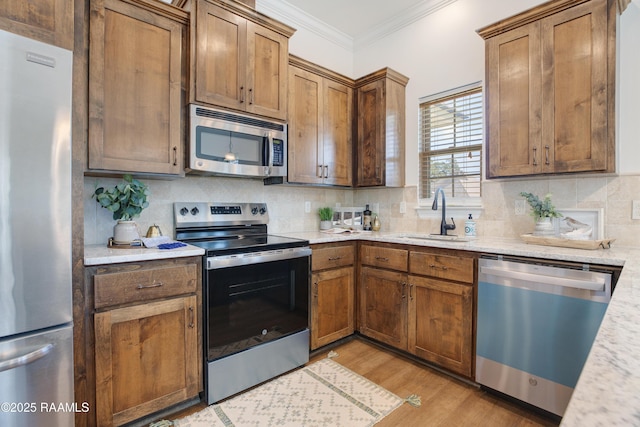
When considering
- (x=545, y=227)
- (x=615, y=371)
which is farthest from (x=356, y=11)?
(x=615, y=371)

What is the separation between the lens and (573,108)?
6.51 feet

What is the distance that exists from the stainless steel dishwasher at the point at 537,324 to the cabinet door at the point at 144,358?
1821 mm

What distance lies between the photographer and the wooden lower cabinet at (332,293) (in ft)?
8.29

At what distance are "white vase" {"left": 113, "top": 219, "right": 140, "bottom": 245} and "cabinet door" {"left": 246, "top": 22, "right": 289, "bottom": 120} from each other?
3.78ft

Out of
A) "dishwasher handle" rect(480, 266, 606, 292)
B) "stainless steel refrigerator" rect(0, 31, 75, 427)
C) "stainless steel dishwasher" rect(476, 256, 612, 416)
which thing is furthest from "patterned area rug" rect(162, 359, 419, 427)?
"dishwasher handle" rect(480, 266, 606, 292)

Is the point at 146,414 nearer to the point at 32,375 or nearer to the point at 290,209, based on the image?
the point at 32,375

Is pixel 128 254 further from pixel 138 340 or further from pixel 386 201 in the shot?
pixel 386 201

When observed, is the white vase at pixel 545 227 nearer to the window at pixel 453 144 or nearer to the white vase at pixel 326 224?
the window at pixel 453 144

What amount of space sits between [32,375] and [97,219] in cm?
105

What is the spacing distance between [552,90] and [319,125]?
69.6 inches

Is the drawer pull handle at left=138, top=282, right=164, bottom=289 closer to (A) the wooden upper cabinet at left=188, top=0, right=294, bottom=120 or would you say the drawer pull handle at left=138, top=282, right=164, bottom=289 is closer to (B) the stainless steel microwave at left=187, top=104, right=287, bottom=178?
(B) the stainless steel microwave at left=187, top=104, right=287, bottom=178

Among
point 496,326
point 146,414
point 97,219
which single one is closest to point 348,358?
point 496,326

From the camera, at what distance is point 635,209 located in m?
2.00

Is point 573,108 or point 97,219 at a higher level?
point 573,108
